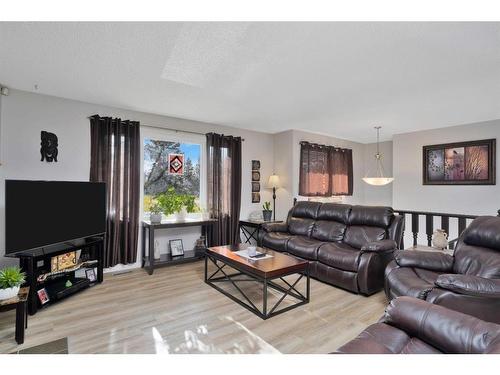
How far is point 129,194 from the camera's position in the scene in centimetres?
398

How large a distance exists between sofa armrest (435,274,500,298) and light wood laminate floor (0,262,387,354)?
0.84 metres

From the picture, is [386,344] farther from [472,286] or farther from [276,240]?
[276,240]

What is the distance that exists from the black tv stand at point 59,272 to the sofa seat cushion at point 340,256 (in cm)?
291

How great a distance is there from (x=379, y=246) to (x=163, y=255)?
127 inches

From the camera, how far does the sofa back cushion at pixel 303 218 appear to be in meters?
4.31

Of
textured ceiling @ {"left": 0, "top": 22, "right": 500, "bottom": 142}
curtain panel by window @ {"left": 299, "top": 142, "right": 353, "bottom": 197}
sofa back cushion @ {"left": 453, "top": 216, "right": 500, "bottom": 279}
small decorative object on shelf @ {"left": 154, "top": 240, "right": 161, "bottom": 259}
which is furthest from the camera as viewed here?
curtain panel by window @ {"left": 299, "top": 142, "right": 353, "bottom": 197}

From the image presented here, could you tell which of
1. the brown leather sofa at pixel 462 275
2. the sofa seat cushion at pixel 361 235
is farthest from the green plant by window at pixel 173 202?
the brown leather sofa at pixel 462 275

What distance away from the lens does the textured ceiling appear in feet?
6.50

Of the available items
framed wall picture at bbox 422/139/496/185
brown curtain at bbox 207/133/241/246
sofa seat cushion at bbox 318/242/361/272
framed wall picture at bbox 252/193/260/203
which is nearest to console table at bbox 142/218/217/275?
brown curtain at bbox 207/133/241/246

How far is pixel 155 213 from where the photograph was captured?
4035mm

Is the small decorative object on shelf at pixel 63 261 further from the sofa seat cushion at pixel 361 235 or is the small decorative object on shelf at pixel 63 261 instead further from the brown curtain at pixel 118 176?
the sofa seat cushion at pixel 361 235

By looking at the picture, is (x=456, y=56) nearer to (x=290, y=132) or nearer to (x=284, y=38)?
(x=284, y=38)

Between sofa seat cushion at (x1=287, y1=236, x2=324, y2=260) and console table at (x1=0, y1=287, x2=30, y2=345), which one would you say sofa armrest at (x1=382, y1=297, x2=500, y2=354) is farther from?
console table at (x1=0, y1=287, x2=30, y2=345)
